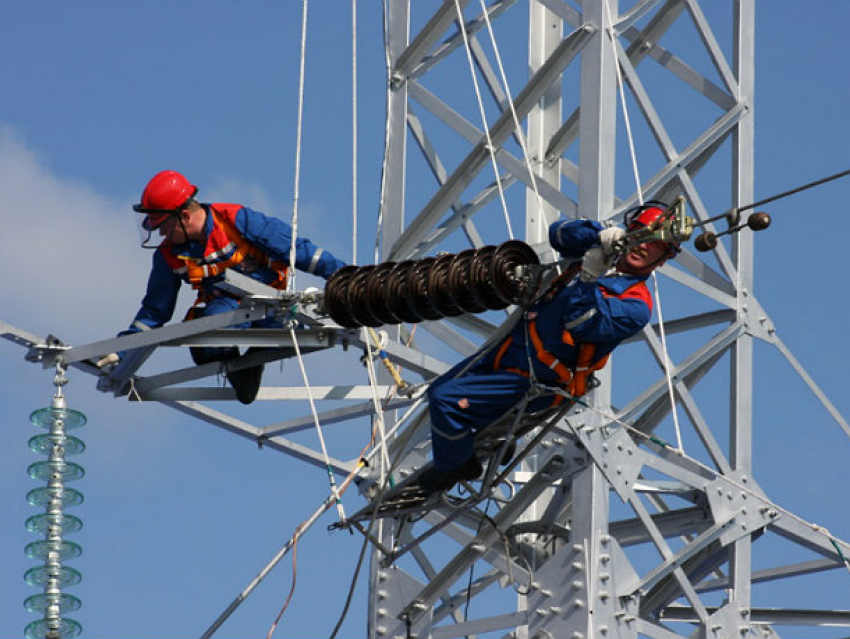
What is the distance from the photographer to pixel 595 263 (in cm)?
1443

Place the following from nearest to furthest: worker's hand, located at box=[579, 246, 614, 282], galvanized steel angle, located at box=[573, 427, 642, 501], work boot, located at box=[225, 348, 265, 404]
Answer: worker's hand, located at box=[579, 246, 614, 282] → galvanized steel angle, located at box=[573, 427, 642, 501] → work boot, located at box=[225, 348, 265, 404]

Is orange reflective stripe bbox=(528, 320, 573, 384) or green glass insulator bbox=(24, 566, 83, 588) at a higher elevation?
orange reflective stripe bbox=(528, 320, 573, 384)

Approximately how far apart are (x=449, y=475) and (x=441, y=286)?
1.73m

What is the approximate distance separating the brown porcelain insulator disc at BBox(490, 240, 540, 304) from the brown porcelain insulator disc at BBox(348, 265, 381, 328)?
3.18 ft

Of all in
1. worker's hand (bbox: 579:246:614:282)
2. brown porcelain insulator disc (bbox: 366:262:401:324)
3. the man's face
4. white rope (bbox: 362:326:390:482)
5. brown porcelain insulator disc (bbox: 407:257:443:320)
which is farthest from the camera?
white rope (bbox: 362:326:390:482)

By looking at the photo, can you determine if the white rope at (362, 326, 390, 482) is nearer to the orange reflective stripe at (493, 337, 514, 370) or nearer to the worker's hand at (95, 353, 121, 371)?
the orange reflective stripe at (493, 337, 514, 370)

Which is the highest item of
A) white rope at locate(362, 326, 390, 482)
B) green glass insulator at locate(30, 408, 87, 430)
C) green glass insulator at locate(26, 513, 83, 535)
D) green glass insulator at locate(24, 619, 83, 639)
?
white rope at locate(362, 326, 390, 482)

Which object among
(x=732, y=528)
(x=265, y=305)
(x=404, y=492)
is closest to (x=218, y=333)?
(x=265, y=305)

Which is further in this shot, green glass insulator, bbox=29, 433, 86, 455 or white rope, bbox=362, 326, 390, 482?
white rope, bbox=362, 326, 390, 482

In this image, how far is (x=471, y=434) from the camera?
15586 millimetres

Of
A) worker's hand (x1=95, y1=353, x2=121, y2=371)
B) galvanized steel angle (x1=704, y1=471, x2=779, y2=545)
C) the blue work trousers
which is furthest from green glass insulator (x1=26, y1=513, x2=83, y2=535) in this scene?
galvanized steel angle (x1=704, y1=471, x2=779, y2=545)

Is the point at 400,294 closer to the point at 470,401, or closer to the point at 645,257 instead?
the point at 470,401

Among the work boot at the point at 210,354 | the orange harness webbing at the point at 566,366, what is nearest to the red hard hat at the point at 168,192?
the work boot at the point at 210,354

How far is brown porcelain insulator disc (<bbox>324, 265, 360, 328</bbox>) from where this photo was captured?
15359mm
